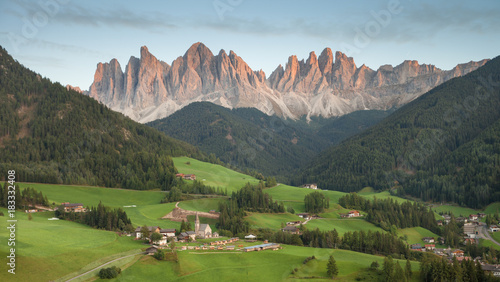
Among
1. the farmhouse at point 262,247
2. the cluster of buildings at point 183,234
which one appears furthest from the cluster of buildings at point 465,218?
the cluster of buildings at point 183,234

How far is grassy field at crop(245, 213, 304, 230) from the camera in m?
108

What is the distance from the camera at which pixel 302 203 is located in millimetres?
143875

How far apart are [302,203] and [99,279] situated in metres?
90.7

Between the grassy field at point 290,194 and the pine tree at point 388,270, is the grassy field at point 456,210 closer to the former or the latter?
the grassy field at point 290,194

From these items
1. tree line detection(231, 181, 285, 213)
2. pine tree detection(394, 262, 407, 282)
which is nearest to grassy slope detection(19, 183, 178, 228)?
tree line detection(231, 181, 285, 213)

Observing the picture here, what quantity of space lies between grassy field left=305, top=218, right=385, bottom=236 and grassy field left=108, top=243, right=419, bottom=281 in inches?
1403

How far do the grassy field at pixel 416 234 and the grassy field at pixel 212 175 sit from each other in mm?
Result: 55573

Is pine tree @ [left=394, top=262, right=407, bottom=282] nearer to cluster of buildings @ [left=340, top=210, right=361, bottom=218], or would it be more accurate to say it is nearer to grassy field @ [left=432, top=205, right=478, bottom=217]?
cluster of buildings @ [left=340, top=210, right=361, bottom=218]

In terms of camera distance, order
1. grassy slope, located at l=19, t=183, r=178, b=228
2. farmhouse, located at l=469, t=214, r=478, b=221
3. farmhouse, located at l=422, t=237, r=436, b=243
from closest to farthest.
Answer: grassy slope, located at l=19, t=183, r=178, b=228
farmhouse, located at l=422, t=237, r=436, b=243
farmhouse, located at l=469, t=214, r=478, b=221

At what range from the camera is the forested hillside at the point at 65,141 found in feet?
466

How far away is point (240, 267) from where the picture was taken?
2675 inches

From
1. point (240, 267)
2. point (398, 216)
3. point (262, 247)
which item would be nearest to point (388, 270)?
point (240, 267)

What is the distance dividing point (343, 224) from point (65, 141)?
97.7 m

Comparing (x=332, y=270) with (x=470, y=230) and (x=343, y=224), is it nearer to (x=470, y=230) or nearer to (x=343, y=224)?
(x=343, y=224)
